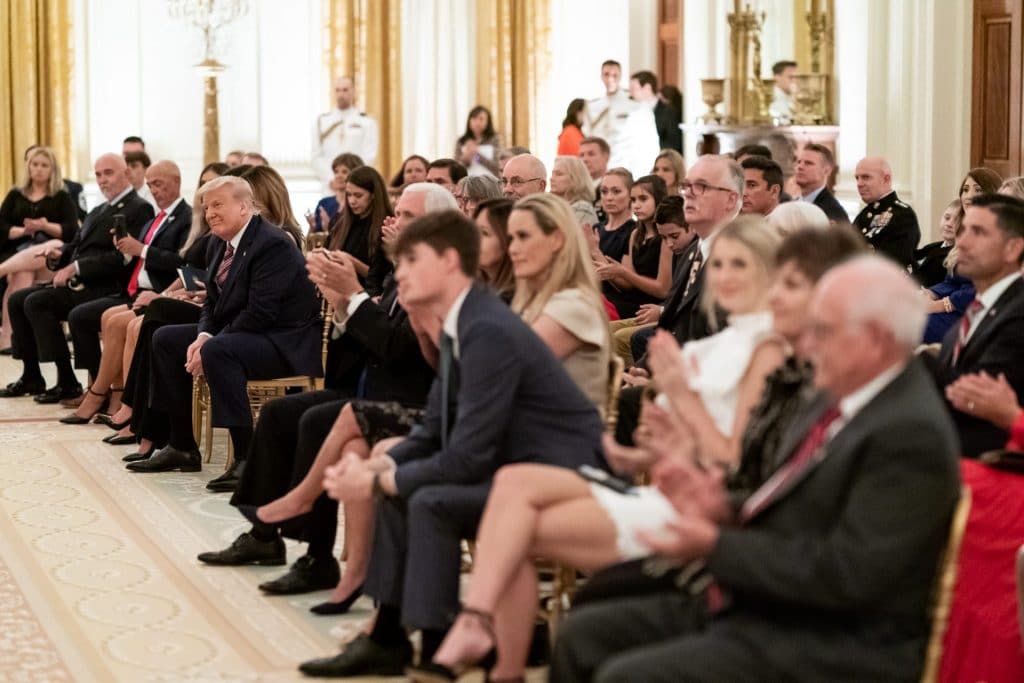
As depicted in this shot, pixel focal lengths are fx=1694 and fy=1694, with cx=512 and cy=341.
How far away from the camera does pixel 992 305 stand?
454 centimetres

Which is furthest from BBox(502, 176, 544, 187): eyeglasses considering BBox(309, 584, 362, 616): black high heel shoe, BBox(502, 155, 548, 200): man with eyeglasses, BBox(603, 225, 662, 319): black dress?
BBox(309, 584, 362, 616): black high heel shoe

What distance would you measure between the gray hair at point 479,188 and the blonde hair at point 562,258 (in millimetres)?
2557

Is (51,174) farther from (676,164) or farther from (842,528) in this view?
(842,528)

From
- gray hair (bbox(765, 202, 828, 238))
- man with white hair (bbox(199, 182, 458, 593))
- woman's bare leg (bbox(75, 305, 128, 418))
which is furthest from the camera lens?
woman's bare leg (bbox(75, 305, 128, 418))

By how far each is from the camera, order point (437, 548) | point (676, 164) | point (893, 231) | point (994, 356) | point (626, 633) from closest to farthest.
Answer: point (626, 633)
point (437, 548)
point (994, 356)
point (893, 231)
point (676, 164)

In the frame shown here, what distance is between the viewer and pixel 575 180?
8445mm

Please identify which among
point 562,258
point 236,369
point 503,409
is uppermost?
point 562,258

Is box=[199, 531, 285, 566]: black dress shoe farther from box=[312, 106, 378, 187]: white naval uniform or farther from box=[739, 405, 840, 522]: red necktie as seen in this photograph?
box=[312, 106, 378, 187]: white naval uniform

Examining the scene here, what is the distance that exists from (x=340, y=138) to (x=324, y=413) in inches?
400

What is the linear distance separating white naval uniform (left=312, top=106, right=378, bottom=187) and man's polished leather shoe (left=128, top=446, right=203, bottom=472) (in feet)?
26.5

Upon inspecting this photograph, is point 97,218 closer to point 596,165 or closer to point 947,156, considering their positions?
point 596,165

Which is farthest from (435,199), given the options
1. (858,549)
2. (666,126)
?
(666,126)

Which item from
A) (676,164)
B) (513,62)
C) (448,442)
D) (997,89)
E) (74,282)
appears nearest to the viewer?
(448,442)

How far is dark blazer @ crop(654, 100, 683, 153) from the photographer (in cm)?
1462
